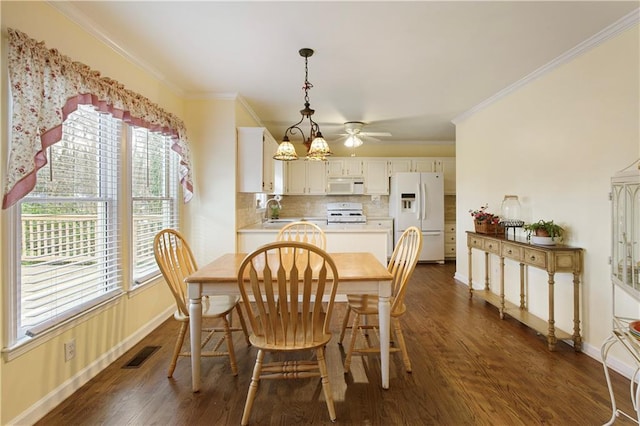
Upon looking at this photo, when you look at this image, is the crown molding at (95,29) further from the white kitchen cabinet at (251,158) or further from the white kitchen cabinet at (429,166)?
the white kitchen cabinet at (429,166)

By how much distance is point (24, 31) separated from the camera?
5.62 ft

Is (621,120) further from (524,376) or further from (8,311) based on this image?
(8,311)

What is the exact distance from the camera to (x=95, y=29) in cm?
222

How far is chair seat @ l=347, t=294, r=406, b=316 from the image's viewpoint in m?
2.21

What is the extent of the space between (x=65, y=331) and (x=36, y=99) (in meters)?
1.35

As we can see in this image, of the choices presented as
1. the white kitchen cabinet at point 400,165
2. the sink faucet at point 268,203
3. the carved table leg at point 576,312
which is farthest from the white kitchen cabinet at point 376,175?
the carved table leg at point 576,312

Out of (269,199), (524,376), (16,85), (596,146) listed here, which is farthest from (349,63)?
(269,199)

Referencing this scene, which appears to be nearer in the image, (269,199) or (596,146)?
(596,146)

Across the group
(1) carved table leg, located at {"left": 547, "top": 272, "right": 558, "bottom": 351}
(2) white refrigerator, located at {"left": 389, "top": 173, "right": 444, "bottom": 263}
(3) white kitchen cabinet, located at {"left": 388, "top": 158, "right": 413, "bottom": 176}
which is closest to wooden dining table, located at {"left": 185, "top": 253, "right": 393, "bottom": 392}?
(1) carved table leg, located at {"left": 547, "top": 272, "right": 558, "bottom": 351}

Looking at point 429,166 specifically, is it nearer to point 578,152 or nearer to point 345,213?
point 345,213

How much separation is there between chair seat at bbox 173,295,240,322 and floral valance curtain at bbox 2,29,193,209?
1.12 meters

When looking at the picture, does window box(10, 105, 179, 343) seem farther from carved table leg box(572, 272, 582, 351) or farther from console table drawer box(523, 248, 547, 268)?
carved table leg box(572, 272, 582, 351)

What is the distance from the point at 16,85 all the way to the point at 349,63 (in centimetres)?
226

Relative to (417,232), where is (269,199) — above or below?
above
